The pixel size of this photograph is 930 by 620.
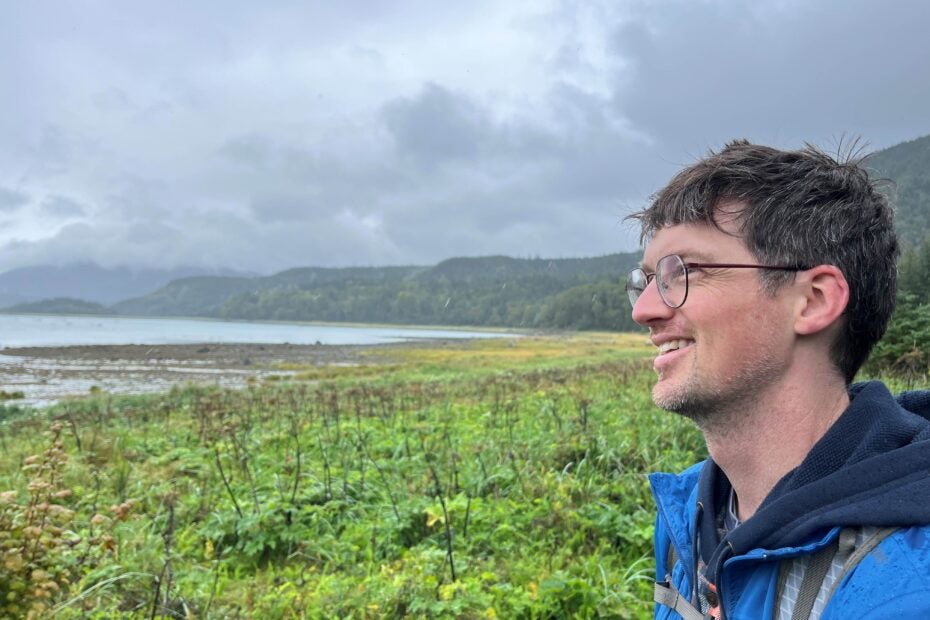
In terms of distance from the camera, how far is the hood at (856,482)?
3.74ft

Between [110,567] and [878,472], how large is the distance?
14.1 feet

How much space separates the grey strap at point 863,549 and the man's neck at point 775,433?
1.47 ft

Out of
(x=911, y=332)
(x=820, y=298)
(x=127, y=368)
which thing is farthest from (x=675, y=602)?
(x=127, y=368)

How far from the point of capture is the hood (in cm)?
114

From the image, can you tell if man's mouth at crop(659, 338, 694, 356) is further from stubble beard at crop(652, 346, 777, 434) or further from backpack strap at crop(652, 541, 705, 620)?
backpack strap at crop(652, 541, 705, 620)

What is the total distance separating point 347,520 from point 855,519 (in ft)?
15.6

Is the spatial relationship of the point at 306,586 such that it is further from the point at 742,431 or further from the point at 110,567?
the point at 742,431

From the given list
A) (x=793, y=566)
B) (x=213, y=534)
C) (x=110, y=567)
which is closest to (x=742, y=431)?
(x=793, y=566)

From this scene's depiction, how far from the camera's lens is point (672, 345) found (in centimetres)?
176

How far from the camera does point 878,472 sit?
1208 millimetres

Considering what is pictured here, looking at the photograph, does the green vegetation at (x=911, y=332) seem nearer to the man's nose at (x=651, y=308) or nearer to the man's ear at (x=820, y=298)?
the man's ear at (x=820, y=298)

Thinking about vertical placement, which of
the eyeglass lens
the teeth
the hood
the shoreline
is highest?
the eyeglass lens

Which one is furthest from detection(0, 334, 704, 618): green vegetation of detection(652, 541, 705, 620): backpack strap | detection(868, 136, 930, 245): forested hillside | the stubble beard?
detection(868, 136, 930, 245): forested hillside

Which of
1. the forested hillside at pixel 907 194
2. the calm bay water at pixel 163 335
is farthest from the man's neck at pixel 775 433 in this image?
the calm bay water at pixel 163 335
